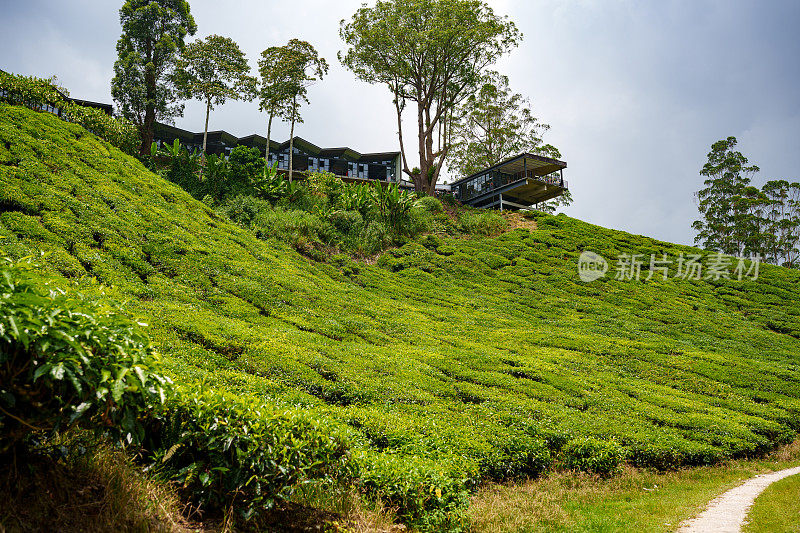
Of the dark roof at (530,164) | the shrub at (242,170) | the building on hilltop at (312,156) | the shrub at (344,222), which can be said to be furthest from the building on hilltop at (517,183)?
the shrub at (242,170)

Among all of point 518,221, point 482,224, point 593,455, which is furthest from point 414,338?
point 518,221

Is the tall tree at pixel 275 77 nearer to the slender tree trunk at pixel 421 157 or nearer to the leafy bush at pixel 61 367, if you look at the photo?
the slender tree trunk at pixel 421 157

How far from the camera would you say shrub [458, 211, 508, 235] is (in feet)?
118

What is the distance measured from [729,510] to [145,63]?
1689 inches

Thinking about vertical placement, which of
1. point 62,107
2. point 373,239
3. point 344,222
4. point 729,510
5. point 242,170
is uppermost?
point 62,107

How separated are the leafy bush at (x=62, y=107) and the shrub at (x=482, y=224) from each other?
2293cm

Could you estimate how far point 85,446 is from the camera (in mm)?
4730

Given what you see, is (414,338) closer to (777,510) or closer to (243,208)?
(777,510)

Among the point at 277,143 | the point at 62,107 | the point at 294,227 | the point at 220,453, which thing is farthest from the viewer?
the point at 277,143

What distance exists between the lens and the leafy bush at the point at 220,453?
499cm

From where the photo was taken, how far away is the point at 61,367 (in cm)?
373

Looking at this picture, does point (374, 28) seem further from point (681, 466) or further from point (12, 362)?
point (12, 362)

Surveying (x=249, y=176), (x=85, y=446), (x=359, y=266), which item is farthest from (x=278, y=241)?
(x=85, y=446)

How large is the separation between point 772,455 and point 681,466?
3573 mm
